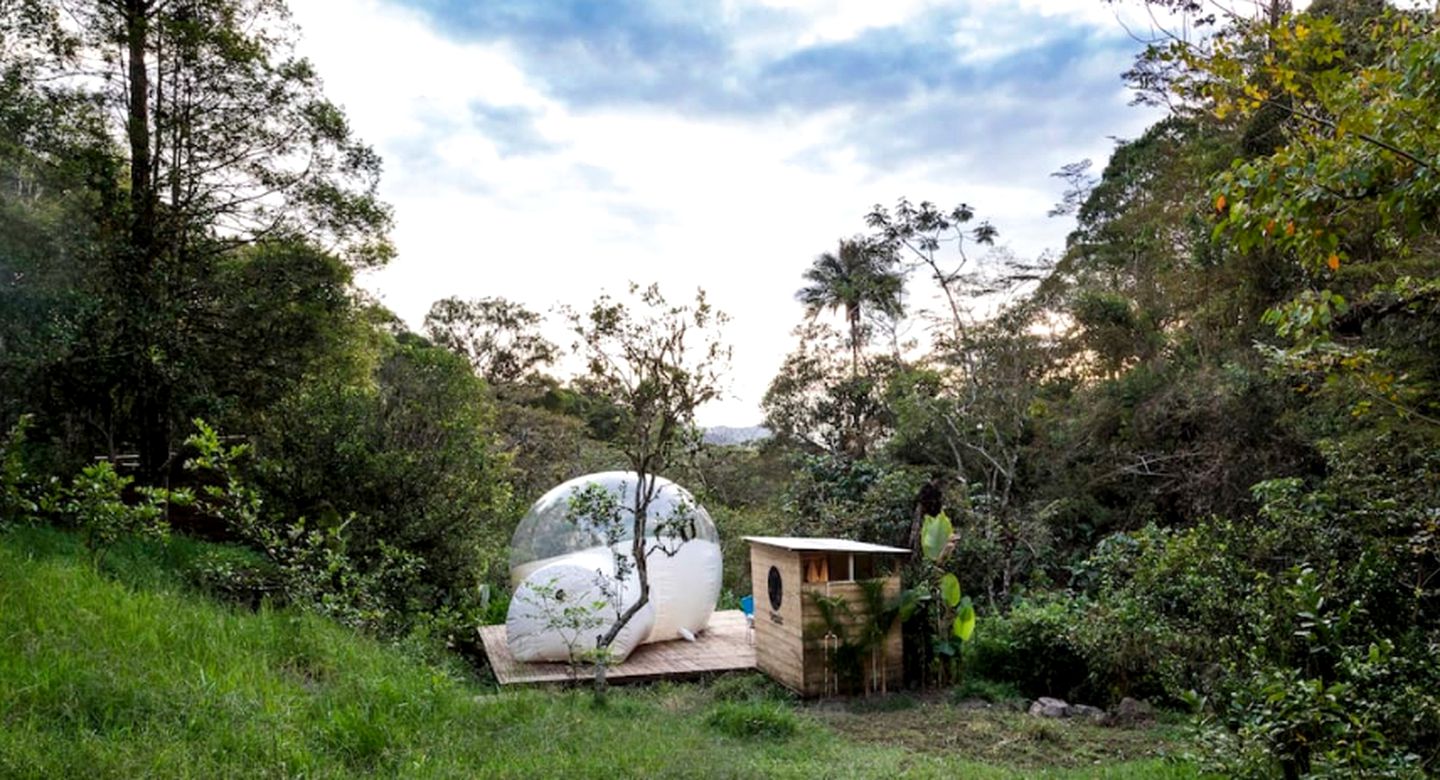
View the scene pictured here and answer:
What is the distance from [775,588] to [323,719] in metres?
4.72

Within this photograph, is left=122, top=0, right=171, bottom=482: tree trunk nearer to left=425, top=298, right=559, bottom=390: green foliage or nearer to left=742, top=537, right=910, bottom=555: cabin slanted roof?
left=742, top=537, right=910, bottom=555: cabin slanted roof

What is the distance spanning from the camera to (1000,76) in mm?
9102

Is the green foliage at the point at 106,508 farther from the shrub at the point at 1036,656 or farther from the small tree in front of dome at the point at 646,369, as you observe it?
the shrub at the point at 1036,656

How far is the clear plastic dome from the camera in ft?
32.0

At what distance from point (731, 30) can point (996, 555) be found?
6.85 meters

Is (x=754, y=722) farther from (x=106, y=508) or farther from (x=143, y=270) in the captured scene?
(x=143, y=270)

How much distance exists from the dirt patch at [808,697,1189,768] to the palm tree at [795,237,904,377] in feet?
49.9

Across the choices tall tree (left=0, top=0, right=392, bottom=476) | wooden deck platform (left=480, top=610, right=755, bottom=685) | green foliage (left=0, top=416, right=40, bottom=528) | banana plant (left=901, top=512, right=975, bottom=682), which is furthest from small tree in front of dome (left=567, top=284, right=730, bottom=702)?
tall tree (left=0, top=0, right=392, bottom=476)

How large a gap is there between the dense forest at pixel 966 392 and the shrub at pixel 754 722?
7.67 feet

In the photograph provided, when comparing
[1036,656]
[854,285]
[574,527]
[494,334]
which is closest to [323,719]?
[574,527]

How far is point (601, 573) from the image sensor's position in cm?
898

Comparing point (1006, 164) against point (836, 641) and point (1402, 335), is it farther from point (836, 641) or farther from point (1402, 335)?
point (836, 641)

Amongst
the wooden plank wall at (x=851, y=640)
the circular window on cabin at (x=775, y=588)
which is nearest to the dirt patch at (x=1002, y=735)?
the wooden plank wall at (x=851, y=640)

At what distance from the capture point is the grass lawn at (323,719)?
420 centimetres
